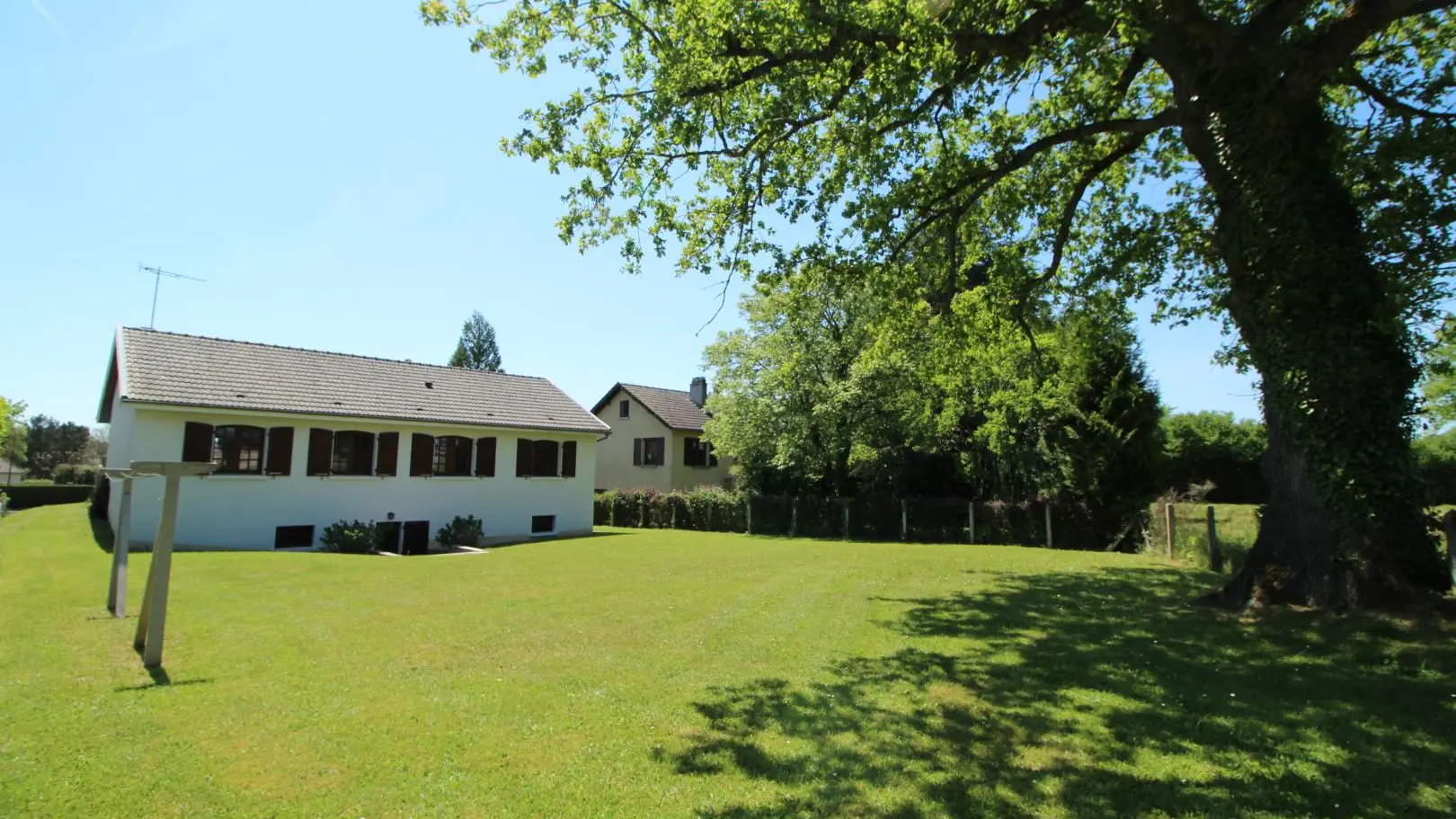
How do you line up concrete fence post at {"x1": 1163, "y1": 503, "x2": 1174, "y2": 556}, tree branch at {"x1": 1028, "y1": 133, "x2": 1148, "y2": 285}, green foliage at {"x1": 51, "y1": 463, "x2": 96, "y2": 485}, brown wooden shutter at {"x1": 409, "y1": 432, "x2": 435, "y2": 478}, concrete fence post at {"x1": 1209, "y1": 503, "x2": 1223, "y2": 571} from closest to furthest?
1. tree branch at {"x1": 1028, "y1": 133, "x2": 1148, "y2": 285}
2. concrete fence post at {"x1": 1209, "y1": 503, "x2": 1223, "y2": 571}
3. concrete fence post at {"x1": 1163, "y1": 503, "x2": 1174, "y2": 556}
4. brown wooden shutter at {"x1": 409, "y1": 432, "x2": 435, "y2": 478}
5. green foliage at {"x1": 51, "y1": 463, "x2": 96, "y2": 485}

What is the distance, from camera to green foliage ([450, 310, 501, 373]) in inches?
2680

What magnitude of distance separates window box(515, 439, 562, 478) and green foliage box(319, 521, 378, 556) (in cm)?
545

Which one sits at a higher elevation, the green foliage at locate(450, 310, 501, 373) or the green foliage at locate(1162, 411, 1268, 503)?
the green foliage at locate(450, 310, 501, 373)

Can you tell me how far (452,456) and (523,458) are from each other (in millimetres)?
2446

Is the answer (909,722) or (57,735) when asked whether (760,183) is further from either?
(57,735)

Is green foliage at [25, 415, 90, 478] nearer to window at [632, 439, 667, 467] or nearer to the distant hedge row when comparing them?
window at [632, 439, 667, 467]

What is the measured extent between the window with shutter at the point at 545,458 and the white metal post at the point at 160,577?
1808cm

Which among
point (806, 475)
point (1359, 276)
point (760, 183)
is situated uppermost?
point (760, 183)

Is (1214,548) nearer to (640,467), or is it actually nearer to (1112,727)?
(1112,727)

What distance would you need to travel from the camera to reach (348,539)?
19.2m

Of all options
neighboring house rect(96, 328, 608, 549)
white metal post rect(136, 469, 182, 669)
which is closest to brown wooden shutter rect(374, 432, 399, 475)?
neighboring house rect(96, 328, 608, 549)

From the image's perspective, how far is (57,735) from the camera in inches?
185

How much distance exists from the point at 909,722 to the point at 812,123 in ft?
27.5

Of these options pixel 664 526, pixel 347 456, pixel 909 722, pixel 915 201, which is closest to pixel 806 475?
pixel 664 526
